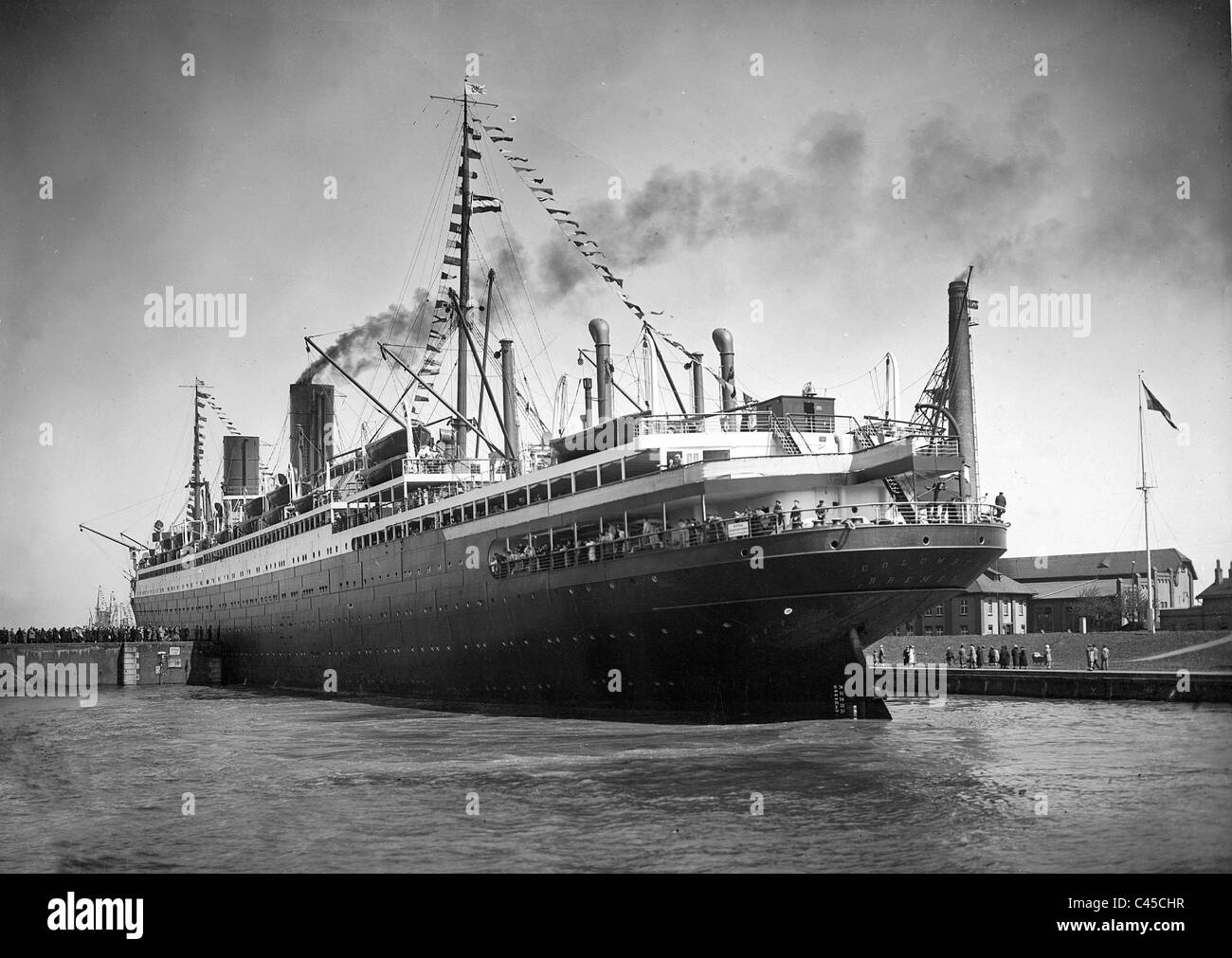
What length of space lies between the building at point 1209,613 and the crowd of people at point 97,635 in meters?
56.8

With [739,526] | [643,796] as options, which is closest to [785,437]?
[739,526]

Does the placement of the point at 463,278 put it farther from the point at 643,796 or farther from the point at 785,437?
the point at 643,796

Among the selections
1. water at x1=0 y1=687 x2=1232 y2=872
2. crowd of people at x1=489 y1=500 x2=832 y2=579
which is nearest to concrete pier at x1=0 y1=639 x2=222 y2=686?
water at x1=0 y1=687 x2=1232 y2=872

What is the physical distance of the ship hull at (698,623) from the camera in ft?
92.8

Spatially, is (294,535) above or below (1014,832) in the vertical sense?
above

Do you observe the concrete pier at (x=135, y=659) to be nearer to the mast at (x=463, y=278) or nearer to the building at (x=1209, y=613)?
the mast at (x=463, y=278)

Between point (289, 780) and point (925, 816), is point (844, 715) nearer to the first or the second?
point (925, 816)

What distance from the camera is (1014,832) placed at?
689 inches

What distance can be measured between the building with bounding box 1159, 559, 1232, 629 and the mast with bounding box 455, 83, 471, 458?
4171cm

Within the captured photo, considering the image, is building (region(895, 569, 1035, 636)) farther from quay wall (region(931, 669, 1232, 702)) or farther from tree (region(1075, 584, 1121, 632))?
quay wall (region(931, 669, 1232, 702))

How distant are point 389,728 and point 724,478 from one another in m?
12.0

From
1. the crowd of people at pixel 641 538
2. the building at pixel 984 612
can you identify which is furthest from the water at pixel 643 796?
the building at pixel 984 612
